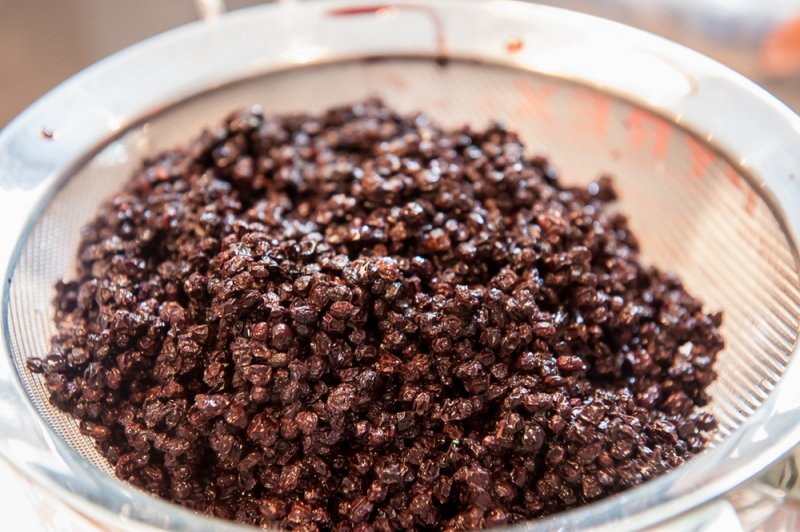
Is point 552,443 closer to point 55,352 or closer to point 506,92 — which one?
point 55,352

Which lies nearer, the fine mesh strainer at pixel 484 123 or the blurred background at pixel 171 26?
the fine mesh strainer at pixel 484 123

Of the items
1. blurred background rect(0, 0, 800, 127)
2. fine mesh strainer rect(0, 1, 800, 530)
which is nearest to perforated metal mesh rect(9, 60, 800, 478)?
fine mesh strainer rect(0, 1, 800, 530)

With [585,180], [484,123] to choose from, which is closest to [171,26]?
[484,123]

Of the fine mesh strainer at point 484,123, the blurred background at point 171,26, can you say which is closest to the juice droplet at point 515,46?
the fine mesh strainer at point 484,123

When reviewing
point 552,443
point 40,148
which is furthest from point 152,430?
point 40,148

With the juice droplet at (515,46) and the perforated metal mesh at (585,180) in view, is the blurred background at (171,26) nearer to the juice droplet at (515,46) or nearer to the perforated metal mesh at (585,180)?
the perforated metal mesh at (585,180)

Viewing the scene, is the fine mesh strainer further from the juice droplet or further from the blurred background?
the blurred background

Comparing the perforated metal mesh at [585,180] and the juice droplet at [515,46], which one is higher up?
the juice droplet at [515,46]
